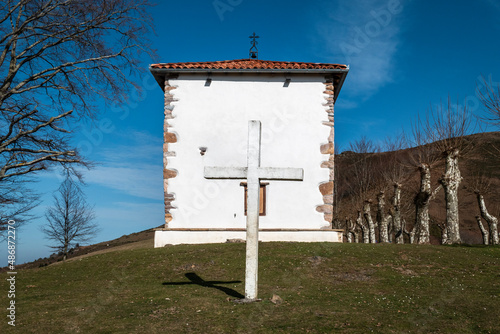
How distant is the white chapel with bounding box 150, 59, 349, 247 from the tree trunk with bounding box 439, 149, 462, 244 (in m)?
6.66

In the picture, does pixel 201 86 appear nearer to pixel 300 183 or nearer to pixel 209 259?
pixel 300 183

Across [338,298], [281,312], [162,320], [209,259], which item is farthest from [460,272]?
[162,320]

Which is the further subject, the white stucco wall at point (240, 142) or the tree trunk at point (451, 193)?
the tree trunk at point (451, 193)

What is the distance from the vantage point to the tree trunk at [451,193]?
19.5 meters

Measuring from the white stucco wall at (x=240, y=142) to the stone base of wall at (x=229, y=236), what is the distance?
29 cm

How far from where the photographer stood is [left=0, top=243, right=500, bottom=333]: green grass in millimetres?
6875

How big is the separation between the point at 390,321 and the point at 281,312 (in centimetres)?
202

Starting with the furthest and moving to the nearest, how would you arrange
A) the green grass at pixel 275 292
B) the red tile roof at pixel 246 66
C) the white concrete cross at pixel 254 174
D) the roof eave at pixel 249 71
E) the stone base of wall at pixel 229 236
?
the red tile roof at pixel 246 66 → the roof eave at pixel 249 71 → the stone base of wall at pixel 229 236 → the white concrete cross at pixel 254 174 → the green grass at pixel 275 292

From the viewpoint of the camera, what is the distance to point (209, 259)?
12906 millimetres

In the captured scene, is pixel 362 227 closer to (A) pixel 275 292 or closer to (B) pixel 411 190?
(B) pixel 411 190

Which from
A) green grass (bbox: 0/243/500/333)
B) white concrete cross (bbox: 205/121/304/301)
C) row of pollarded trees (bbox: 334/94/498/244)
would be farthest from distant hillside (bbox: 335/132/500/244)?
white concrete cross (bbox: 205/121/304/301)

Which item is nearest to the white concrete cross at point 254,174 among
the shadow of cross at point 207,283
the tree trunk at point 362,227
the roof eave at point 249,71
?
the shadow of cross at point 207,283

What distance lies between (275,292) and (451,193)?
14501 mm

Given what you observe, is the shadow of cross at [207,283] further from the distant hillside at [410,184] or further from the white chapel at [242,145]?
the distant hillside at [410,184]
